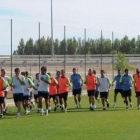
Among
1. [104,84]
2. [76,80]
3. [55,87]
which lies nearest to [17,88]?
[55,87]

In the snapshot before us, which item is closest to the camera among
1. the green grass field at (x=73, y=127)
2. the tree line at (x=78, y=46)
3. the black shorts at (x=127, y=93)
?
the green grass field at (x=73, y=127)

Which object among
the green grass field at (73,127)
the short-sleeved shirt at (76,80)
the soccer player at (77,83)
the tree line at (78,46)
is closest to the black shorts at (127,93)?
the soccer player at (77,83)

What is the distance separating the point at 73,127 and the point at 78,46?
39.8 m

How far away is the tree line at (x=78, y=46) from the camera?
45688 mm

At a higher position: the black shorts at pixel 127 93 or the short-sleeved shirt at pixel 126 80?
the short-sleeved shirt at pixel 126 80

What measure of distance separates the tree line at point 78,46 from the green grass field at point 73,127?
20.0 meters

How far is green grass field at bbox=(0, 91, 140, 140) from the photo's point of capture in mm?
16453

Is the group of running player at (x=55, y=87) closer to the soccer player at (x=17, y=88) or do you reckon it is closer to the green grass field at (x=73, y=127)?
the soccer player at (x=17, y=88)

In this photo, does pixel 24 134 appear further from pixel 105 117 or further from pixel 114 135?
pixel 105 117

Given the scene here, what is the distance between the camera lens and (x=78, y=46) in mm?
58438

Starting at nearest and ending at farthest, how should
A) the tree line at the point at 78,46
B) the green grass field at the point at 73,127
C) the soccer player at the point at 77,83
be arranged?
the green grass field at the point at 73,127 → the soccer player at the point at 77,83 → the tree line at the point at 78,46

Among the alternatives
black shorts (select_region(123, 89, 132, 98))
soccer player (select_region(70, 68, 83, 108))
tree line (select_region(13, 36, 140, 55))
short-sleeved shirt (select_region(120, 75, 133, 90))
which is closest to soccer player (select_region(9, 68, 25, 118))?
soccer player (select_region(70, 68, 83, 108))

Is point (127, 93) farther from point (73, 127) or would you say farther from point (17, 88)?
point (73, 127)

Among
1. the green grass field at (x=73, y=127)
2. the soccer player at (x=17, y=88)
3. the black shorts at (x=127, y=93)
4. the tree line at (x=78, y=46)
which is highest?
the tree line at (x=78, y=46)
